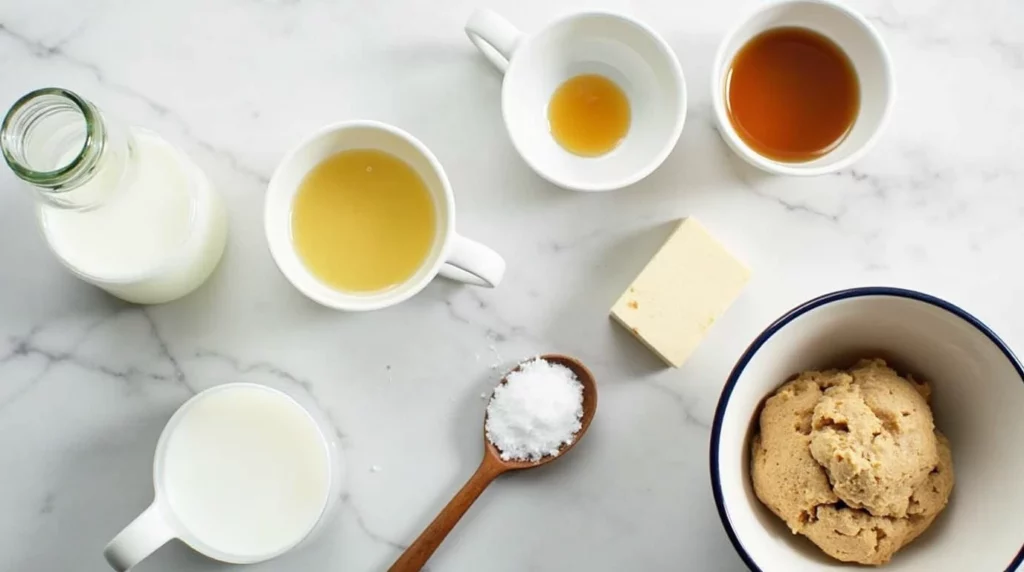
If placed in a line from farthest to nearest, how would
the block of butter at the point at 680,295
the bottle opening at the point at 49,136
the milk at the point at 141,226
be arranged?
the block of butter at the point at 680,295, the milk at the point at 141,226, the bottle opening at the point at 49,136

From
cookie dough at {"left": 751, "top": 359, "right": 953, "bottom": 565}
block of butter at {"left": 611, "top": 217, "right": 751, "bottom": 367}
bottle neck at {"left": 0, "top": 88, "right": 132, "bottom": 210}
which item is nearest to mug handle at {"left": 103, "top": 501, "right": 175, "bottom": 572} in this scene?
bottle neck at {"left": 0, "top": 88, "right": 132, "bottom": 210}

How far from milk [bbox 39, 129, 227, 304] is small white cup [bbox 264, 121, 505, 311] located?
0.35ft

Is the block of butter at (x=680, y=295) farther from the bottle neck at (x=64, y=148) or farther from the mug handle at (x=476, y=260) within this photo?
the bottle neck at (x=64, y=148)

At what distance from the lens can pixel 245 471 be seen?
4.06ft

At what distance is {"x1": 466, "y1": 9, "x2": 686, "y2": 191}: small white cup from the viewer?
1.21 metres

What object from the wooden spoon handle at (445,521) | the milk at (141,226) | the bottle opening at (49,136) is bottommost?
the wooden spoon handle at (445,521)

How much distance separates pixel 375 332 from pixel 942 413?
0.79 metres

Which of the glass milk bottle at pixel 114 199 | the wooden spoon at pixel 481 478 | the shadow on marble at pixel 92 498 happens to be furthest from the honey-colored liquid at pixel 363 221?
the shadow on marble at pixel 92 498

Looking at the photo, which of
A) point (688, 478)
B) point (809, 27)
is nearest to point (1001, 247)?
point (809, 27)

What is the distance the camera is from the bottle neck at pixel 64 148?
3.35 feet

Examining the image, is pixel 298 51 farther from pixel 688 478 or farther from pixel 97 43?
pixel 688 478

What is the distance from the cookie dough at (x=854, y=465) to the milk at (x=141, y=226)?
2.61 ft

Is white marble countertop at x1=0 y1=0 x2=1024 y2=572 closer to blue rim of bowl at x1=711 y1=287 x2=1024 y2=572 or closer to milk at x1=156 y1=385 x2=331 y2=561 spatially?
milk at x1=156 y1=385 x2=331 y2=561

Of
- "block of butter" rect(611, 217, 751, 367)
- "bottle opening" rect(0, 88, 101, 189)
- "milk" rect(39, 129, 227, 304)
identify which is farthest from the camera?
"block of butter" rect(611, 217, 751, 367)
